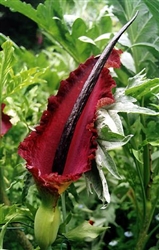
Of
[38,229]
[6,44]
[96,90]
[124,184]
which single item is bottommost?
[124,184]

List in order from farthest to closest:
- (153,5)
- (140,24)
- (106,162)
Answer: (140,24) < (153,5) < (106,162)

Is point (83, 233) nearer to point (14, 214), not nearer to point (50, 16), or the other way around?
point (14, 214)

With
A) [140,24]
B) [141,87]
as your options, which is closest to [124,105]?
[141,87]

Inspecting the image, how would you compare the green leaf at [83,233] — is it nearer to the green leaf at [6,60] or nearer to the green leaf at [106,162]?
the green leaf at [106,162]

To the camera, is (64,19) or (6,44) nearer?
(6,44)

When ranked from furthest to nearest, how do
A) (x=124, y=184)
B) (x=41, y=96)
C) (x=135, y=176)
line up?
(x=41, y=96)
(x=124, y=184)
(x=135, y=176)

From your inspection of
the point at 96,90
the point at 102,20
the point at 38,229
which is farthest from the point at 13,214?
the point at 102,20

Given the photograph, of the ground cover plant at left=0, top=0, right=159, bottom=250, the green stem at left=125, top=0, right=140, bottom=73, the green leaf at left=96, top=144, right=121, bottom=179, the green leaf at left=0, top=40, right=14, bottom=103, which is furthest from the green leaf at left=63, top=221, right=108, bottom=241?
the green stem at left=125, top=0, right=140, bottom=73

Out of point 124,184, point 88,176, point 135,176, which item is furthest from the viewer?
point 124,184

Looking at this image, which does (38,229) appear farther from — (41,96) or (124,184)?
(41,96)
